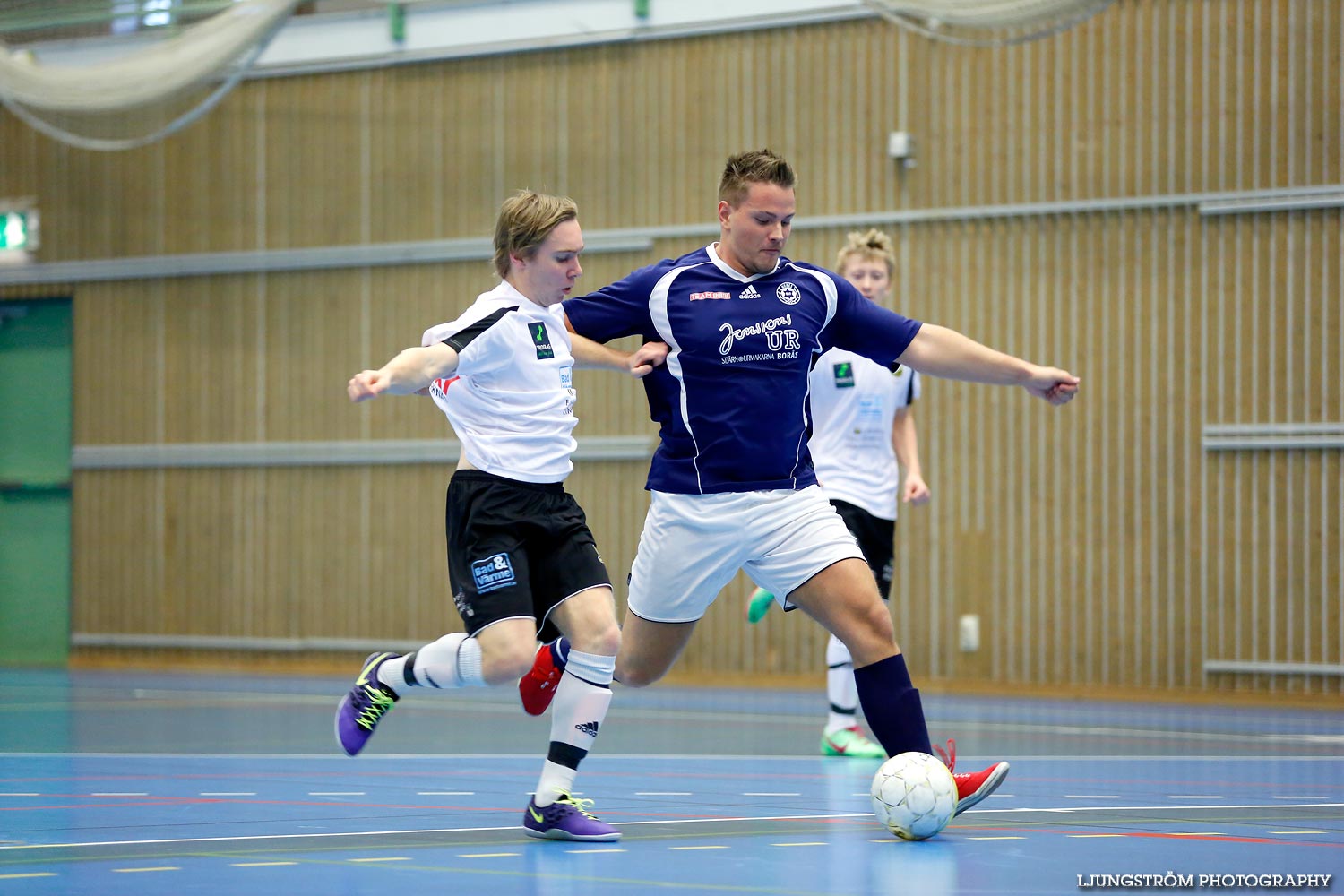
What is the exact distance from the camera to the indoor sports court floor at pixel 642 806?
4.00m

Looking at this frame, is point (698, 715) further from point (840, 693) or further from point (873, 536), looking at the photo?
point (873, 536)

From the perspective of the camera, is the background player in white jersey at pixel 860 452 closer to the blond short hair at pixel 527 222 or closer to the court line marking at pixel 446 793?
the court line marking at pixel 446 793

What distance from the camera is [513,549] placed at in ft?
16.5

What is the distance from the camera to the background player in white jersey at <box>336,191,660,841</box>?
4961 millimetres

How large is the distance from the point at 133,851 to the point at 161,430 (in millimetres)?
12842

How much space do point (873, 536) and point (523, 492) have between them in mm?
3157

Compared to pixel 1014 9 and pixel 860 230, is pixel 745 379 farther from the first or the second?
pixel 860 230

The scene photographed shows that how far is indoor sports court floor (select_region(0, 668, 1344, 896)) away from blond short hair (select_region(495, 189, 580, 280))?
5.88 ft

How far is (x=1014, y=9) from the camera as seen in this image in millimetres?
10758

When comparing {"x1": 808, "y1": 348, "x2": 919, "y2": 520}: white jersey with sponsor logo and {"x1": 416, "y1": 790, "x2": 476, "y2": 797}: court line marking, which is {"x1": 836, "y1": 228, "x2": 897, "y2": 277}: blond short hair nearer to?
{"x1": 808, "y1": 348, "x2": 919, "y2": 520}: white jersey with sponsor logo

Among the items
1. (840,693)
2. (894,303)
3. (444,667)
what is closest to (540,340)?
(444,667)

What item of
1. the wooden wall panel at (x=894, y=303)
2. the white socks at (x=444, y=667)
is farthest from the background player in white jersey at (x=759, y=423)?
the wooden wall panel at (x=894, y=303)

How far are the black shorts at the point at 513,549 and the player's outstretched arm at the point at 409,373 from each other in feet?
1.42

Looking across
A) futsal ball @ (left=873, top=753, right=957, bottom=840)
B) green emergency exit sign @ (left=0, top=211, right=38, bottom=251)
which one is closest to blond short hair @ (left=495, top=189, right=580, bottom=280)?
futsal ball @ (left=873, top=753, right=957, bottom=840)
